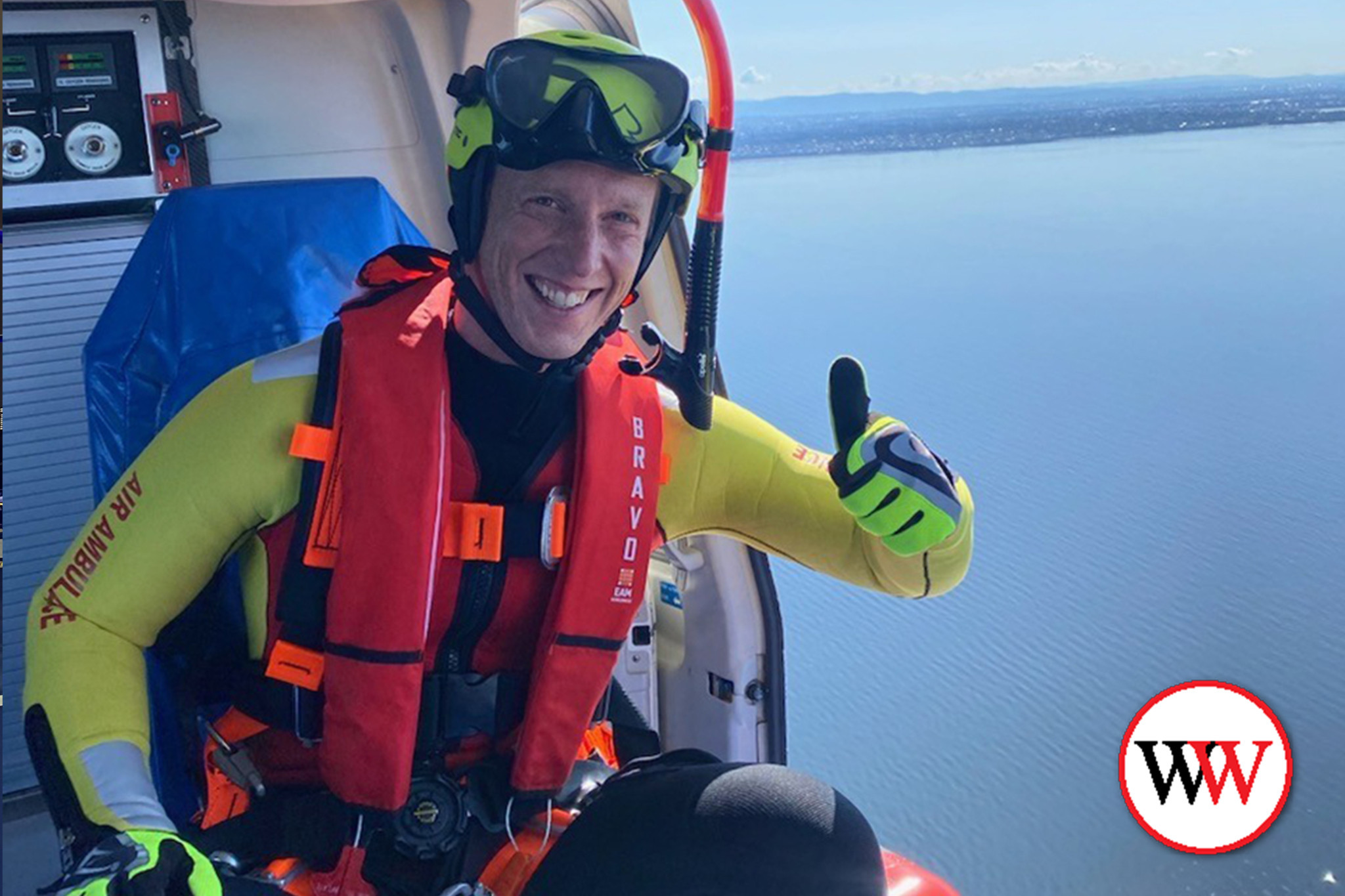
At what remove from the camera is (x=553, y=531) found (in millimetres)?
1373

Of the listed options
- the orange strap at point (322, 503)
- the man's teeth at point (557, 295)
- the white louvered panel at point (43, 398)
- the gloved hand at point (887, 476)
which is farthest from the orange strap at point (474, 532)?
the white louvered panel at point (43, 398)

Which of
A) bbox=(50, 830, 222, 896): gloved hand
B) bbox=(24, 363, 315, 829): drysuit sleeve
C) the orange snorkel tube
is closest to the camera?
bbox=(50, 830, 222, 896): gloved hand

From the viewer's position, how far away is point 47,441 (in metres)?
1.86

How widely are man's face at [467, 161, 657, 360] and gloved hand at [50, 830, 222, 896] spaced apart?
593mm

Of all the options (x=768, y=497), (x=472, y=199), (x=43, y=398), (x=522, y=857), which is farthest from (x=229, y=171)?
(x=522, y=857)

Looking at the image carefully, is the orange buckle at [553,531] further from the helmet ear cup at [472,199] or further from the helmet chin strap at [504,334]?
the helmet ear cup at [472,199]

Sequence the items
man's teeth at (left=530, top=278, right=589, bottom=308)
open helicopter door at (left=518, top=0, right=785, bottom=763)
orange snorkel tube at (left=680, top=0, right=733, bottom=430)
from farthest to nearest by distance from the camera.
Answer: open helicopter door at (left=518, top=0, right=785, bottom=763) → orange snorkel tube at (left=680, top=0, right=733, bottom=430) → man's teeth at (left=530, top=278, right=589, bottom=308)

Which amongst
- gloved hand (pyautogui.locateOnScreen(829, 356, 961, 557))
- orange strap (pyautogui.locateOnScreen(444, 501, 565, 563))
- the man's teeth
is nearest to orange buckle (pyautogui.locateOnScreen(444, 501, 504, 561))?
orange strap (pyautogui.locateOnScreen(444, 501, 565, 563))

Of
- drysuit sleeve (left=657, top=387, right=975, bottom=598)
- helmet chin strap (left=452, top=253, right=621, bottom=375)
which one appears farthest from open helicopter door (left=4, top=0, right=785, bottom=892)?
helmet chin strap (left=452, top=253, right=621, bottom=375)

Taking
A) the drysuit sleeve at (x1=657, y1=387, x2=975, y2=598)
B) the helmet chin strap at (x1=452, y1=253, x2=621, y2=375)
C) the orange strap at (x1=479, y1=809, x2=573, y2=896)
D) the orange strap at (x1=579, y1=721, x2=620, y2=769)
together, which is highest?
the helmet chin strap at (x1=452, y1=253, x2=621, y2=375)

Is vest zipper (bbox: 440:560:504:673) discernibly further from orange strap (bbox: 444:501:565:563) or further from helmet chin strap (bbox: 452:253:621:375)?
helmet chin strap (bbox: 452:253:621:375)

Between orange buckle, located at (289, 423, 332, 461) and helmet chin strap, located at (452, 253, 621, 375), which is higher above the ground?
helmet chin strap, located at (452, 253, 621, 375)

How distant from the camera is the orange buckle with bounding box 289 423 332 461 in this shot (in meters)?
1.27

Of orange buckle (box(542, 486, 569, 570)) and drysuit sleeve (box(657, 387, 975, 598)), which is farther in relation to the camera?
drysuit sleeve (box(657, 387, 975, 598))
